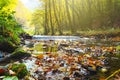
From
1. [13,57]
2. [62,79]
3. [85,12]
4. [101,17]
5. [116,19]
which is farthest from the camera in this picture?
[85,12]

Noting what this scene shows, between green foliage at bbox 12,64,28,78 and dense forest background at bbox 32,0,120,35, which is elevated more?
dense forest background at bbox 32,0,120,35

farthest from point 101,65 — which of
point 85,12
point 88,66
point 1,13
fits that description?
point 85,12

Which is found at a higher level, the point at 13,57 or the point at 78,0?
the point at 78,0

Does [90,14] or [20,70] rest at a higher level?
[90,14]

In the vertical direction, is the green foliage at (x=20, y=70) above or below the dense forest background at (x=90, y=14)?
below

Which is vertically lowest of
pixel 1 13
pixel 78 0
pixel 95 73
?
pixel 95 73

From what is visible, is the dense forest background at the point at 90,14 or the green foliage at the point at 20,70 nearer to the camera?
the green foliage at the point at 20,70

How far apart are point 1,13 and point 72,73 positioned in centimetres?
597

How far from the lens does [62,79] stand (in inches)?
186

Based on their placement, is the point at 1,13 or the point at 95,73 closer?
the point at 95,73

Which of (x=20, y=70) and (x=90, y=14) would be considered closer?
(x=20, y=70)

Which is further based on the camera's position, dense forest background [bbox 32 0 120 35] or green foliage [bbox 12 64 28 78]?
dense forest background [bbox 32 0 120 35]

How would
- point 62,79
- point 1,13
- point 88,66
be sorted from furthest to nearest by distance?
point 1,13 → point 88,66 → point 62,79

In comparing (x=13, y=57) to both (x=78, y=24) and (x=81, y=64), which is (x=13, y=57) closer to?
(x=81, y=64)
